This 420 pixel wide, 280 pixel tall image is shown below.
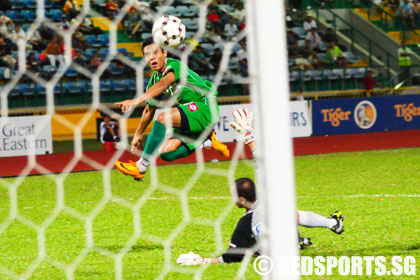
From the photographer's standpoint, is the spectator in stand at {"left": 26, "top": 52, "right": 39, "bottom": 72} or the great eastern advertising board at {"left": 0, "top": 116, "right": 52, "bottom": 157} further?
Result: the great eastern advertising board at {"left": 0, "top": 116, "right": 52, "bottom": 157}

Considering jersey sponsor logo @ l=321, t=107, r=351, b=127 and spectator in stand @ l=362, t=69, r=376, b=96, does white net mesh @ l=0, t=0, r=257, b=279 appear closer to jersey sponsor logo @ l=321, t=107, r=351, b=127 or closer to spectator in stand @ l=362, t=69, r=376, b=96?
jersey sponsor logo @ l=321, t=107, r=351, b=127

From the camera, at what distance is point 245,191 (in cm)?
510

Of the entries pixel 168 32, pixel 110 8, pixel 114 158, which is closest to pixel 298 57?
pixel 114 158

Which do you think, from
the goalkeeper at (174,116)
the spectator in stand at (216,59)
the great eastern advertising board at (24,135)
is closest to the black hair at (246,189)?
the goalkeeper at (174,116)

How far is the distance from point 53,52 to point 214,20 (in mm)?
4916

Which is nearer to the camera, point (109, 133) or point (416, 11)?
point (109, 133)

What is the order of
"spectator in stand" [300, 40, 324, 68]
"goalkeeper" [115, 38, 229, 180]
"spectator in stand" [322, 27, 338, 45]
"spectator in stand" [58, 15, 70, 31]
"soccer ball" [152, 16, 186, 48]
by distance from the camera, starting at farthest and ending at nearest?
"spectator in stand" [322, 27, 338, 45]
"spectator in stand" [300, 40, 324, 68]
"spectator in stand" [58, 15, 70, 31]
"goalkeeper" [115, 38, 229, 180]
"soccer ball" [152, 16, 186, 48]

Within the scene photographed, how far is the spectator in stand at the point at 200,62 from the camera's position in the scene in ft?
46.0

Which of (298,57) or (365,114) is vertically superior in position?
(298,57)

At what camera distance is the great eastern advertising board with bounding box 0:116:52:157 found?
1401cm

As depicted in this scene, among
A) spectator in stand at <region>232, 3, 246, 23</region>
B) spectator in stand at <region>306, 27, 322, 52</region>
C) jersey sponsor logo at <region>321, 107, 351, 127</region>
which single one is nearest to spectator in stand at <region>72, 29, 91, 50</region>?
spectator in stand at <region>232, 3, 246, 23</region>

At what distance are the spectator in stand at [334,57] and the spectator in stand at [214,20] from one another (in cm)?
754

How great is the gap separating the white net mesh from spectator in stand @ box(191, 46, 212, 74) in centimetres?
75

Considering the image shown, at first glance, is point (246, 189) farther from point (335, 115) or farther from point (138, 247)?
point (335, 115)
